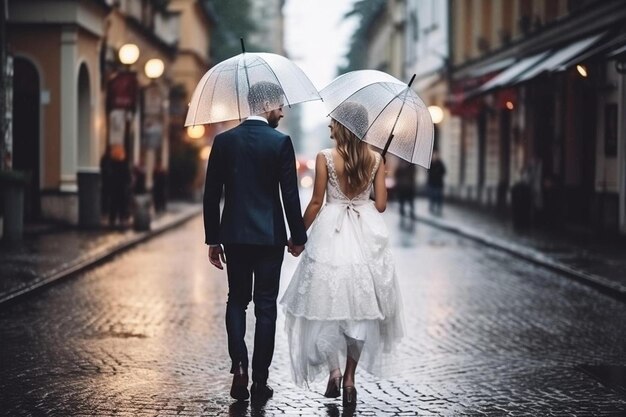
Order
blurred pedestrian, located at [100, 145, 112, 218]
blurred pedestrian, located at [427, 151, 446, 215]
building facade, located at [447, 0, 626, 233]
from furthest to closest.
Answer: blurred pedestrian, located at [427, 151, 446, 215] → blurred pedestrian, located at [100, 145, 112, 218] → building facade, located at [447, 0, 626, 233]

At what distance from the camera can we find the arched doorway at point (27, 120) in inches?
993

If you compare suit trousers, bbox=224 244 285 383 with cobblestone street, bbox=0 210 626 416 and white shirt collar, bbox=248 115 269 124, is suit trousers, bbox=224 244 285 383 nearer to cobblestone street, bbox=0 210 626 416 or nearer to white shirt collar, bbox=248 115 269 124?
cobblestone street, bbox=0 210 626 416

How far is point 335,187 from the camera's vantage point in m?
7.49

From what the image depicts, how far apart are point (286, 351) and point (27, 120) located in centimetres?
1701

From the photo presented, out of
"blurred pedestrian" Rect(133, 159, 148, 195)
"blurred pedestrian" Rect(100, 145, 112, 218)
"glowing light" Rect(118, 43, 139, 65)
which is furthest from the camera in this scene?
"blurred pedestrian" Rect(133, 159, 148, 195)

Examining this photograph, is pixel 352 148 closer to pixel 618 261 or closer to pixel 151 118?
pixel 618 261

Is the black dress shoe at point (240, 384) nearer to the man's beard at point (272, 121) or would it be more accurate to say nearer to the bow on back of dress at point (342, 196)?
the bow on back of dress at point (342, 196)

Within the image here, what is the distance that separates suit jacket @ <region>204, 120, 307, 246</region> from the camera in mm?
7289

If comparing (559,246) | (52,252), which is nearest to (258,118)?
(52,252)

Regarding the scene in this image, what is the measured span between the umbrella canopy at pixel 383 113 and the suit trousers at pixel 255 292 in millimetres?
946

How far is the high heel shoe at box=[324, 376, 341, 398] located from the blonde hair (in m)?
1.21

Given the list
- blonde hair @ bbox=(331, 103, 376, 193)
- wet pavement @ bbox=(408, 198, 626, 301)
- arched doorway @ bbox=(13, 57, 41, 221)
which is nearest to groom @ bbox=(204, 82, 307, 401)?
blonde hair @ bbox=(331, 103, 376, 193)

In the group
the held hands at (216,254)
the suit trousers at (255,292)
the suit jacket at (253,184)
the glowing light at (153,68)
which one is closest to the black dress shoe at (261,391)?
the suit trousers at (255,292)

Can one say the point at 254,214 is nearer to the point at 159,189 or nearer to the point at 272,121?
the point at 272,121
